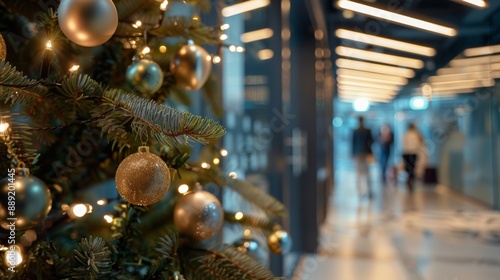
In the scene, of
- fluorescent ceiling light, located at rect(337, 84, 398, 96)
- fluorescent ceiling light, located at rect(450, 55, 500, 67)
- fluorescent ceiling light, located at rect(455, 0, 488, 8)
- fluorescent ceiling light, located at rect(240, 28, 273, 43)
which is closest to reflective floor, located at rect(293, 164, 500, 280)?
fluorescent ceiling light, located at rect(450, 55, 500, 67)

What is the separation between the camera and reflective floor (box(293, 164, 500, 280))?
2686 mm

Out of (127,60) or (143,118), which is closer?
(143,118)

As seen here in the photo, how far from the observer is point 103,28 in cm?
67

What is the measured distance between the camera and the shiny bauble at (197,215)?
2.73 ft

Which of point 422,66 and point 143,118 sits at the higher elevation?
point 422,66

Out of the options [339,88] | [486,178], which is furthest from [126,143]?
[339,88]

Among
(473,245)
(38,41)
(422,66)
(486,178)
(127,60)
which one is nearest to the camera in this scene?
(38,41)

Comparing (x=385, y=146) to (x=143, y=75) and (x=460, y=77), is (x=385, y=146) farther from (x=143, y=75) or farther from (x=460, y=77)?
(x=143, y=75)

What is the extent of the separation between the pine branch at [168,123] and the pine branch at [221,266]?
12.8 inches

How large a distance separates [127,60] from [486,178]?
7.89 ft

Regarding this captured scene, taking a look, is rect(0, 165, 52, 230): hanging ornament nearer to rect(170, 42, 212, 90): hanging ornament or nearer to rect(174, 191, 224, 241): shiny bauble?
rect(174, 191, 224, 241): shiny bauble

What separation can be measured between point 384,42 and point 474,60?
136 inches

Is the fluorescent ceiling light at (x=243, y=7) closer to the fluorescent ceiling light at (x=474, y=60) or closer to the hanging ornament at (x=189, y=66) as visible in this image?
the hanging ornament at (x=189, y=66)

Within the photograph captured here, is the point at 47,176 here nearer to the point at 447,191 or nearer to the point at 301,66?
the point at 301,66
